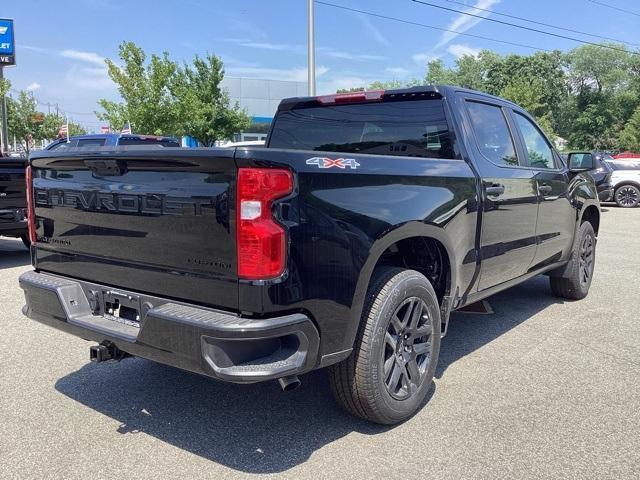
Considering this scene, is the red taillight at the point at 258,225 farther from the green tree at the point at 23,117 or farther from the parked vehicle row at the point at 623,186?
the green tree at the point at 23,117

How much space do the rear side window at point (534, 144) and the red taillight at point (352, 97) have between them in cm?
138

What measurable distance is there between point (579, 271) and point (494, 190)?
8.28 ft

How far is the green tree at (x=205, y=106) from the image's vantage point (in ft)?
84.7

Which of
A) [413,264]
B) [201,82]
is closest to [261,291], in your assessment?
[413,264]

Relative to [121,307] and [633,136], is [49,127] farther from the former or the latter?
[121,307]

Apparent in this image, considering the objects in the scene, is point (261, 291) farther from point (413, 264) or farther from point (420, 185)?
point (413, 264)

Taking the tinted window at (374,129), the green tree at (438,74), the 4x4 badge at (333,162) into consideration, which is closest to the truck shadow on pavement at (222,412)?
the 4x4 badge at (333,162)

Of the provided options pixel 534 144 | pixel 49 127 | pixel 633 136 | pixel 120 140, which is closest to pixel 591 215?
pixel 534 144

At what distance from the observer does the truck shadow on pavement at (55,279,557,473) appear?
2957mm

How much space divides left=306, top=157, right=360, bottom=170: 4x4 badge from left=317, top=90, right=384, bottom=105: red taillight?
1.46m

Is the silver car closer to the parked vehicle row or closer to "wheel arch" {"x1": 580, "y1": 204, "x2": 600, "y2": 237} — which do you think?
the parked vehicle row

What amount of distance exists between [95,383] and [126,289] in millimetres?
1251

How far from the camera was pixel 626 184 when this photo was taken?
17953 millimetres

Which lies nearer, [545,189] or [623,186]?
[545,189]
